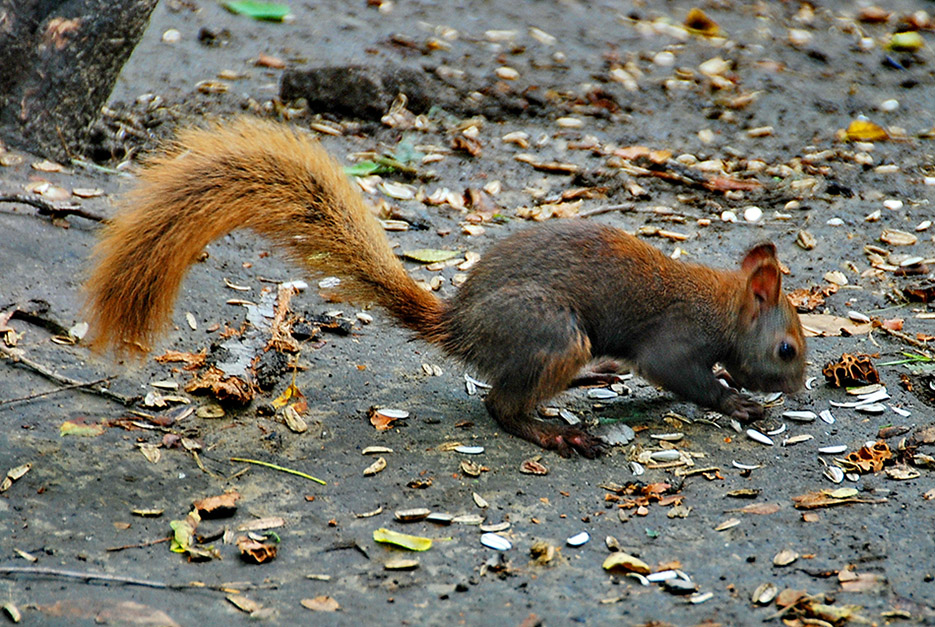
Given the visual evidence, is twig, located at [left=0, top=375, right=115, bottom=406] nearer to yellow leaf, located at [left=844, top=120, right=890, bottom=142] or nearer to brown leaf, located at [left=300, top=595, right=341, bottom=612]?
brown leaf, located at [left=300, top=595, right=341, bottom=612]

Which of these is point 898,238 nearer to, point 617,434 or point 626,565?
point 617,434

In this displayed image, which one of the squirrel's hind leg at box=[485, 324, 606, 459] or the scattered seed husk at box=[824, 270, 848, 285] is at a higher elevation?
the scattered seed husk at box=[824, 270, 848, 285]

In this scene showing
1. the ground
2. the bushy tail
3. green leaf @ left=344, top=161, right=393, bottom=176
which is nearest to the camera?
the ground

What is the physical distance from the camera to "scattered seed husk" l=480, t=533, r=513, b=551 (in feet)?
10.4

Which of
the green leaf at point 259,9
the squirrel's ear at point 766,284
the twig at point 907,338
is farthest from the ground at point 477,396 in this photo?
the squirrel's ear at point 766,284

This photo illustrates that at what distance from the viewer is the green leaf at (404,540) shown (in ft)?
10.4

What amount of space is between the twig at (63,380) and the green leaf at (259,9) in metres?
5.03

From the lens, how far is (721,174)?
6566mm

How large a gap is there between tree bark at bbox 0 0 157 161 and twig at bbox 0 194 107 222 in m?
0.73

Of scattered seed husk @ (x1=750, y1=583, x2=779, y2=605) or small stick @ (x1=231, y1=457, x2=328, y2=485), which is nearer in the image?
scattered seed husk @ (x1=750, y1=583, x2=779, y2=605)

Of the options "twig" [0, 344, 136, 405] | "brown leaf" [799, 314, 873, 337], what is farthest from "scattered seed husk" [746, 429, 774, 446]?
"twig" [0, 344, 136, 405]

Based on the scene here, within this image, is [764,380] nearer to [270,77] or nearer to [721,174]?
[721,174]

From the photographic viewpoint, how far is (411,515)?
3338 millimetres

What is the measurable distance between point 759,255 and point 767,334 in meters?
0.33
